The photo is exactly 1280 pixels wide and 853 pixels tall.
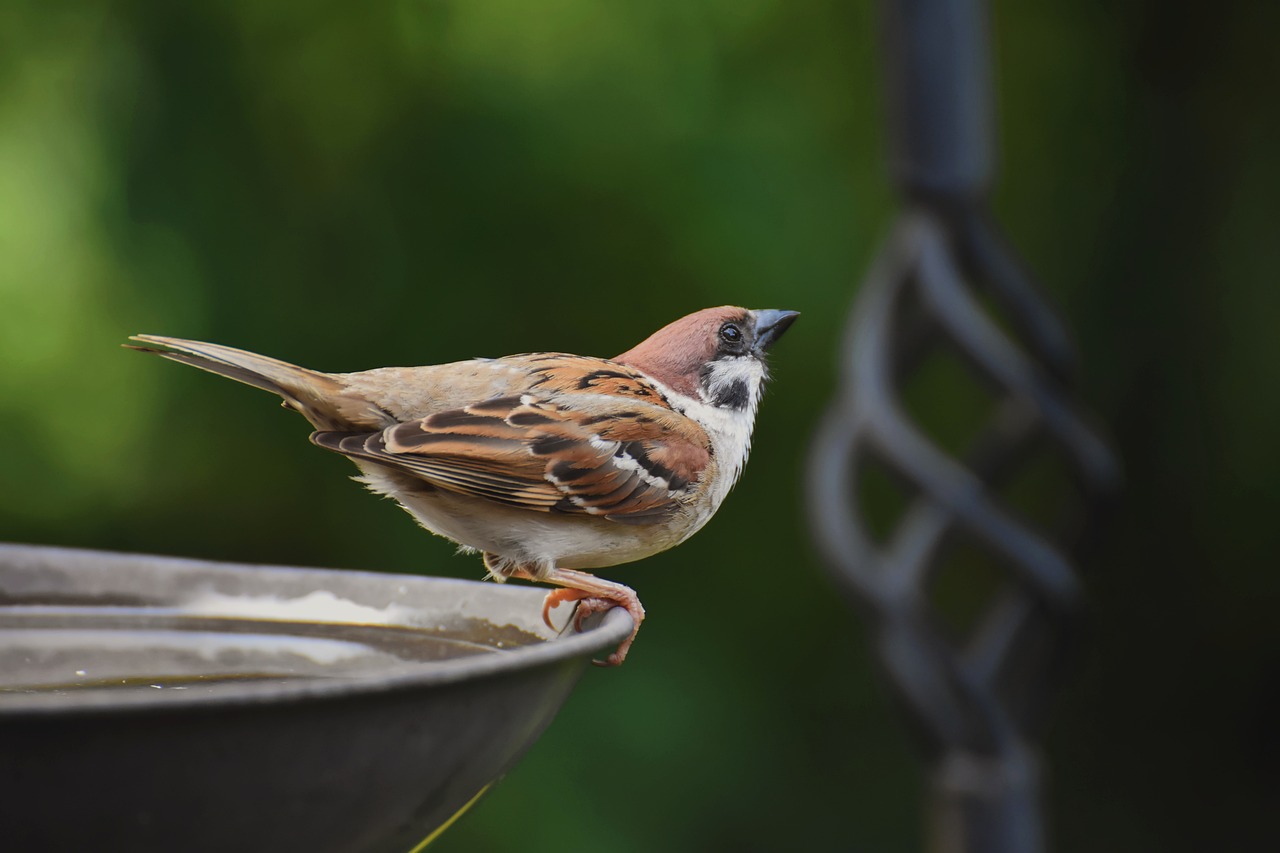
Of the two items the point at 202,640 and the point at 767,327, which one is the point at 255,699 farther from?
the point at 767,327

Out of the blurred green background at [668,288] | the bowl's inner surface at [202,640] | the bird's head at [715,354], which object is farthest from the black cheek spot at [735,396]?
the blurred green background at [668,288]

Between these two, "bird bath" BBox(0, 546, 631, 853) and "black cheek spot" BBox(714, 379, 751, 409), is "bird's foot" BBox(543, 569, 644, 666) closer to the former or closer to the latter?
"bird bath" BBox(0, 546, 631, 853)

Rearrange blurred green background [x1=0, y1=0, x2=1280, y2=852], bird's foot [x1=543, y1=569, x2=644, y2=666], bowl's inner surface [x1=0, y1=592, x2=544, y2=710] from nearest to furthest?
bowl's inner surface [x1=0, y1=592, x2=544, y2=710]
bird's foot [x1=543, y1=569, x2=644, y2=666]
blurred green background [x1=0, y1=0, x2=1280, y2=852]

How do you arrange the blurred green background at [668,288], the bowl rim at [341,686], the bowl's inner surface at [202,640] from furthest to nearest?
the blurred green background at [668,288] < the bowl's inner surface at [202,640] < the bowl rim at [341,686]

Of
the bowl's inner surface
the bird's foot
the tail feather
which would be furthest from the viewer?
the bird's foot

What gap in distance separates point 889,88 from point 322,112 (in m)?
2.06

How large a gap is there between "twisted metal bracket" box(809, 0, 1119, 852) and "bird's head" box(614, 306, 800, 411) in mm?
201

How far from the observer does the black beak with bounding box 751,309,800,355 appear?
6.68ft

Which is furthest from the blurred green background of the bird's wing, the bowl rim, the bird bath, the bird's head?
the bowl rim

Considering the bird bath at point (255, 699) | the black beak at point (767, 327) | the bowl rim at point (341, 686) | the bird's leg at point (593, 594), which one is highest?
the black beak at point (767, 327)

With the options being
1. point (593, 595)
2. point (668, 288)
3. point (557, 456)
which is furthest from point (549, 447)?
point (668, 288)

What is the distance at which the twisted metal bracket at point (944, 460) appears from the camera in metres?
2.02

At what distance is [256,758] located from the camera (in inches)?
36.9

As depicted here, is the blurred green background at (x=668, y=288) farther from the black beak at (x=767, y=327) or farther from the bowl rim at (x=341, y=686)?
the bowl rim at (x=341, y=686)
